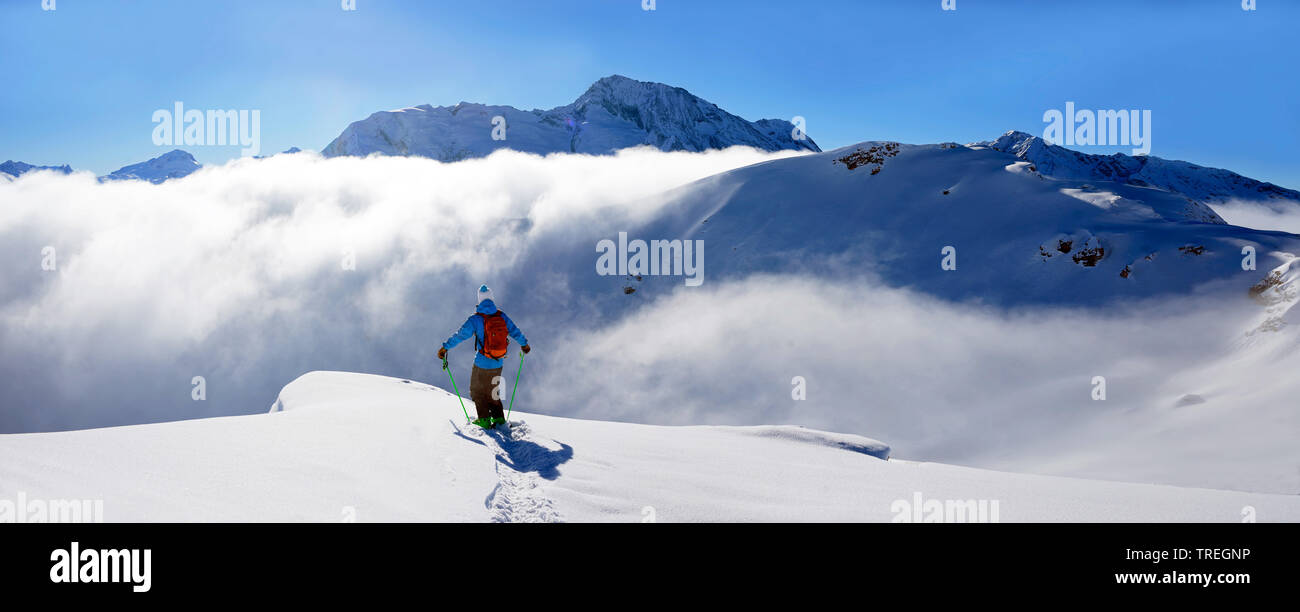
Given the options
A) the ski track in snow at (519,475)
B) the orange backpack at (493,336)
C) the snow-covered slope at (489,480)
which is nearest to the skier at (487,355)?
the orange backpack at (493,336)

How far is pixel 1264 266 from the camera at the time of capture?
22.6m

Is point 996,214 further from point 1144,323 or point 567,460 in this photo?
point 567,460

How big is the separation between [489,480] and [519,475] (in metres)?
0.41

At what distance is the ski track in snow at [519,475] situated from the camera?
5.05 metres

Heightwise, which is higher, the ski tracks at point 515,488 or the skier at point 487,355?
the skier at point 487,355

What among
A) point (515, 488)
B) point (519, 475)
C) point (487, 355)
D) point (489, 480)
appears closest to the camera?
point (515, 488)

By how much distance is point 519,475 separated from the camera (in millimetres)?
6297

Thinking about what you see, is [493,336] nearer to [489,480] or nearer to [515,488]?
[489,480]

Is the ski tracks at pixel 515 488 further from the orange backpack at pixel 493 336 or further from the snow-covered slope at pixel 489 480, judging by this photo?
the orange backpack at pixel 493 336

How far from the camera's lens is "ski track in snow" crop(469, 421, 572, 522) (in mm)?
5051

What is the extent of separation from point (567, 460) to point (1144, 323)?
86.3ft

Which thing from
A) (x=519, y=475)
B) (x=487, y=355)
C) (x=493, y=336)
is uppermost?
(x=493, y=336)

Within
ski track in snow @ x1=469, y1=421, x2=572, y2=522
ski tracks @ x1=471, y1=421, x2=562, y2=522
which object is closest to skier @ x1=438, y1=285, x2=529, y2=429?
ski track in snow @ x1=469, y1=421, x2=572, y2=522

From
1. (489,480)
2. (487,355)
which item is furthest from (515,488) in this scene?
(487,355)
